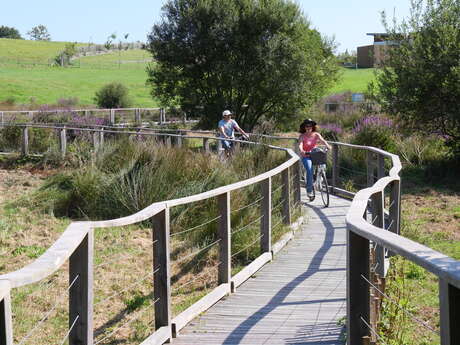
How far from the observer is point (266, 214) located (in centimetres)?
919

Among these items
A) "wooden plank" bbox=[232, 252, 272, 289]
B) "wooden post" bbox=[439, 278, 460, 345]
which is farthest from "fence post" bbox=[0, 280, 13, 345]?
"wooden plank" bbox=[232, 252, 272, 289]

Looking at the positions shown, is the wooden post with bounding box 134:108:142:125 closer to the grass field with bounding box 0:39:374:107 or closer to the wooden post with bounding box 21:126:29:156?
the grass field with bounding box 0:39:374:107

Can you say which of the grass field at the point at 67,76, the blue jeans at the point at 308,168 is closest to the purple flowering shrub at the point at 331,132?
the blue jeans at the point at 308,168

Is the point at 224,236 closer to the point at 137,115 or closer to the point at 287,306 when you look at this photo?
the point at 287,306

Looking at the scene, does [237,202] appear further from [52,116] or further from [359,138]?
[52,116]

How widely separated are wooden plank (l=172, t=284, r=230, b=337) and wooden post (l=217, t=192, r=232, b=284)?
0.12 m

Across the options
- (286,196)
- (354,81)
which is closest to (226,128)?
(286,196)

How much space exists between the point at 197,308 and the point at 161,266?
3.22 feet

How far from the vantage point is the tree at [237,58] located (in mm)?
27375

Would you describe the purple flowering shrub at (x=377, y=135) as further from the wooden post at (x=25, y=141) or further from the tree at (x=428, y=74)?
the wooden post at (x=25, y=141)

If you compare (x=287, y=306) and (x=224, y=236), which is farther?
(x=224, y=236)

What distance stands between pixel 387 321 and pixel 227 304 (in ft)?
5.44

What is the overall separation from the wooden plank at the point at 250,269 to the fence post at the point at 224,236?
8.8 inches

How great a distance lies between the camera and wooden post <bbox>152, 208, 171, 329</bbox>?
20.0ft
